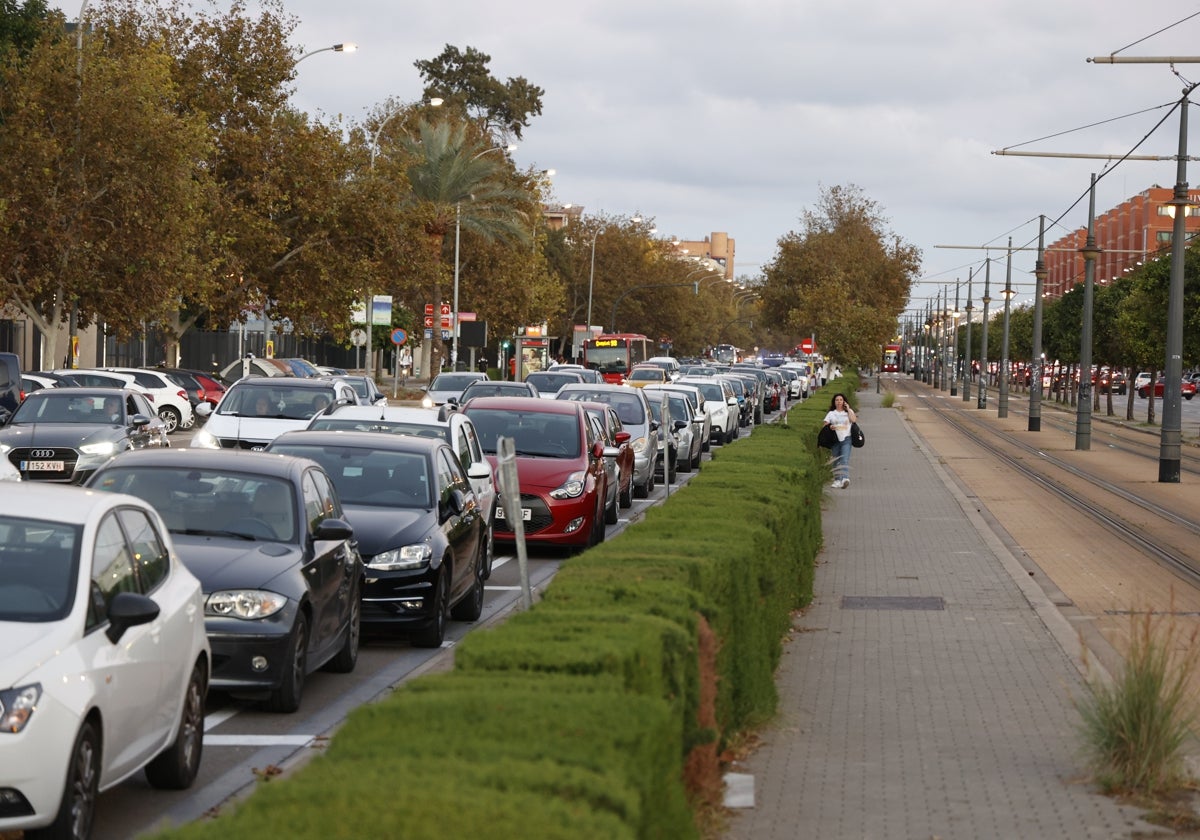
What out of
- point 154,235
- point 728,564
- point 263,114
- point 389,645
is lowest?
point 389,645

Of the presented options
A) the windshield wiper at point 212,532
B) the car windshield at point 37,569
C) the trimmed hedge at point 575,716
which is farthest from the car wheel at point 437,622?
the car windshield at point 37,569

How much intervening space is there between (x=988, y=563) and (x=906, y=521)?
5.08m

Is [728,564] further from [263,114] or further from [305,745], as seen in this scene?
[263,114]

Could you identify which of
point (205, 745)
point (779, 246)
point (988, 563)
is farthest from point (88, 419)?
point (779, 246)

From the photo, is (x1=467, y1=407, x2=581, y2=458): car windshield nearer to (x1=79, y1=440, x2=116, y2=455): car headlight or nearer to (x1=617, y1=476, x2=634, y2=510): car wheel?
(x1=617, y1=476, x2=634, y2=510): car wheel

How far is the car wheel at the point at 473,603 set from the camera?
47.0ft

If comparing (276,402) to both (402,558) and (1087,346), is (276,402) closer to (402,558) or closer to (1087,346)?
(402,558)

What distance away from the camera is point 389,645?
1320 cm

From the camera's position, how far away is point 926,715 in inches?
399

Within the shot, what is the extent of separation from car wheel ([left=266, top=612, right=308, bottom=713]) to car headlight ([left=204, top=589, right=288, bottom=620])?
0.55ft

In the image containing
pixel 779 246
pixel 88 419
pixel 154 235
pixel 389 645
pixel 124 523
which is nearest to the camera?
pixel 124 523

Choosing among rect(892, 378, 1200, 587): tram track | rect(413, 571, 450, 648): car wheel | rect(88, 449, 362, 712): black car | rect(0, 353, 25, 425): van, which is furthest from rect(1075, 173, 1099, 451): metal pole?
rect(88, 449, 362, 712): black car

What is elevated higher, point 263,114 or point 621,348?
point 263,114

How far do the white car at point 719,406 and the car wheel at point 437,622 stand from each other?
96.8ft
